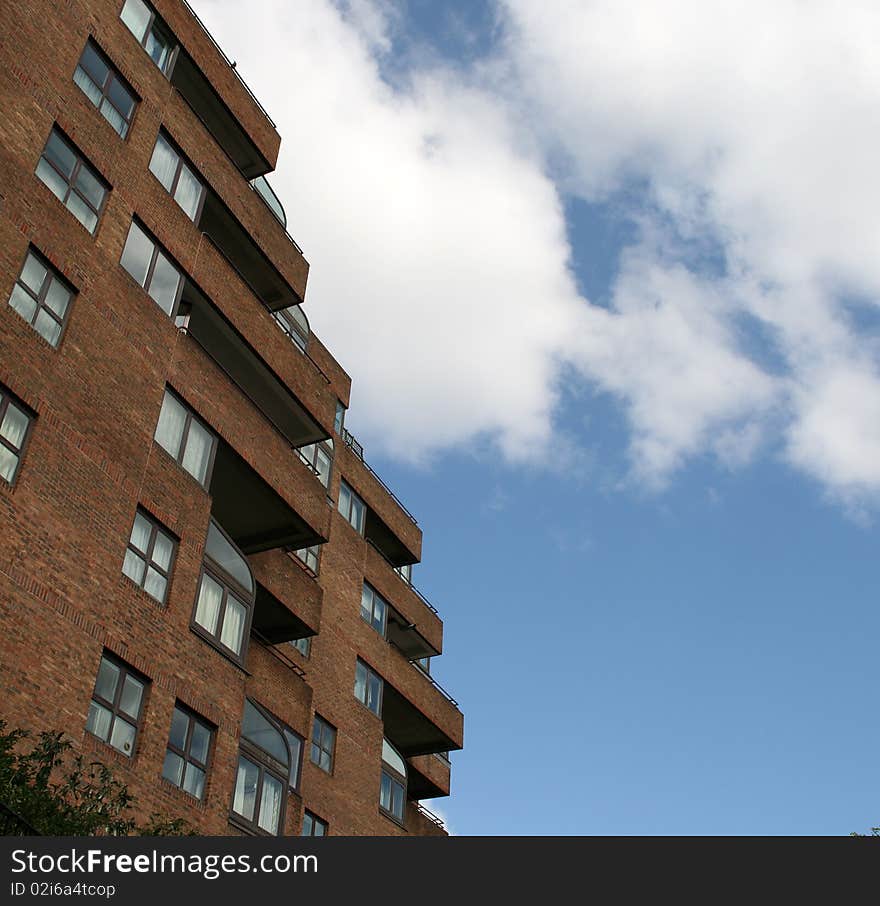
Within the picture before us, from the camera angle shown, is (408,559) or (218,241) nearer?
(218,241)

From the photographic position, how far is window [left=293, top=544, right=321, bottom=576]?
28908 mm

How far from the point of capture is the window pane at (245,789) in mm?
20625

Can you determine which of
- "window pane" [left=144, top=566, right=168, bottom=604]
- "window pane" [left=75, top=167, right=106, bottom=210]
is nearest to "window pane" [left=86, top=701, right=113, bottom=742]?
"window pane" [left=144, top=566, right=168, bottom=604]

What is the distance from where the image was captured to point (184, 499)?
795 inches

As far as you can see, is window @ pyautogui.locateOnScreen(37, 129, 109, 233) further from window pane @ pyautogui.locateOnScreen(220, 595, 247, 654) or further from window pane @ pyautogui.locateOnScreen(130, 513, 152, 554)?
window pane @ pyautogui.locateOnScreen(220, 595, 247, 654)

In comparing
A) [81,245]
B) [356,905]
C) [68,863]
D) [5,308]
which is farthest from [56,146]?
[356,905]

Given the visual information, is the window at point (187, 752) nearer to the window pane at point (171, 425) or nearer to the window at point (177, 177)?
the window pane at point (171, 425)

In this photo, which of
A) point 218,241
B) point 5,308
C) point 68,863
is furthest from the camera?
point 218,241

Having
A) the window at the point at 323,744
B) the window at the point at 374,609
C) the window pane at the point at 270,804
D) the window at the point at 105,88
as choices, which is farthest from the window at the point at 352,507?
the window at the point at 105,88

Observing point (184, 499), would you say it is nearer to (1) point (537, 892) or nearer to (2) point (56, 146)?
(2) point (56, 146)

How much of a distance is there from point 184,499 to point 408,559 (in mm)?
18285

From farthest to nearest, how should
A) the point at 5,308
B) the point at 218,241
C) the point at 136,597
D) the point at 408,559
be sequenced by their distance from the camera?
the point at 408,559, the point at 218,241, the point at 136,597, the point at 5,308

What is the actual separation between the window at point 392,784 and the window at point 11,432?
17608 millimetres

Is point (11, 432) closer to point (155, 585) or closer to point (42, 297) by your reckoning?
point (42, 297)
